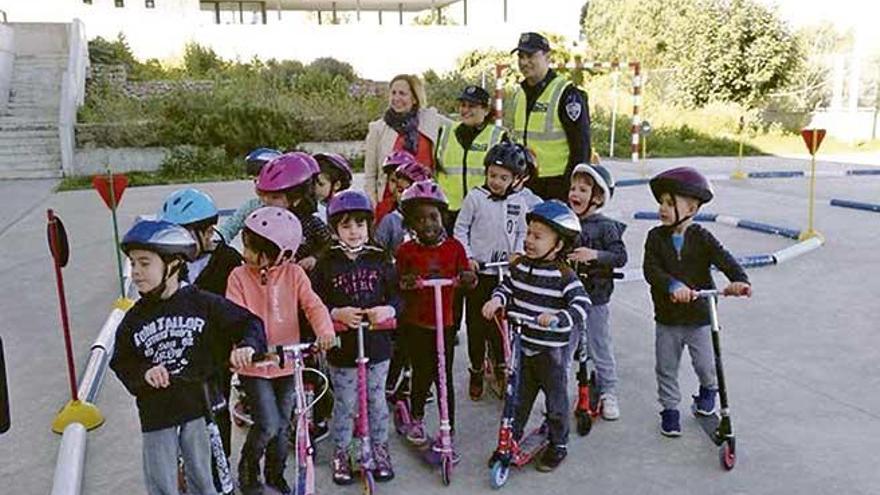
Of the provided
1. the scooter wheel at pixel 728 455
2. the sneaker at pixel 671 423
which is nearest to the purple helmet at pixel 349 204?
the sneaker at pixel 671 423

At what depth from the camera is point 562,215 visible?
11.9 feet

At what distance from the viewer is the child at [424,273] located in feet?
12.7

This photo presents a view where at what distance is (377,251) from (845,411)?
2.83 metres

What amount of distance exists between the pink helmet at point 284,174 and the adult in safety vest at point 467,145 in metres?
1.16

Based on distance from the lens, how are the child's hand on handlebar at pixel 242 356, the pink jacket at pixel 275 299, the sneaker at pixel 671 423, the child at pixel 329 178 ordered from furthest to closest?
1. the child at pixel 329 178
2. the sneaker at pixel 671 423
3. the pink jacket at pixel 275 299
4. the child's hand on handlebar at pixel 242 356

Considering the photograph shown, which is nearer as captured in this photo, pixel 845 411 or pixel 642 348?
pixel 845 411

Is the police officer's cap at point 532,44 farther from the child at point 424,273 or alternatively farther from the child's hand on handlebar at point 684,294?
the child's hand on handlebar at point 684,294

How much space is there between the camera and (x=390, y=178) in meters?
4.86

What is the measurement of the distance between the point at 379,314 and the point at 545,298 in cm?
80

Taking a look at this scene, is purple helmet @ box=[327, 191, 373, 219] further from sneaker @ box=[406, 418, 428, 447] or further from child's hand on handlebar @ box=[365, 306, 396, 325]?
sneaker @ box=[406, 418, 428, 447]

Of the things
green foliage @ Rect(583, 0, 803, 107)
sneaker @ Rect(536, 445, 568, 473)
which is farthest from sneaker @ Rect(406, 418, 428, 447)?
green foliage @ Rect(583, 0, 803, 107)

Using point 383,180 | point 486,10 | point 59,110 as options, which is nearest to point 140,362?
point 383,180

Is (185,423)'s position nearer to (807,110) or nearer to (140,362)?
(140,362)

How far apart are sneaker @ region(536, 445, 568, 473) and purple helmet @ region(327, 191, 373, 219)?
1476 millimetres
